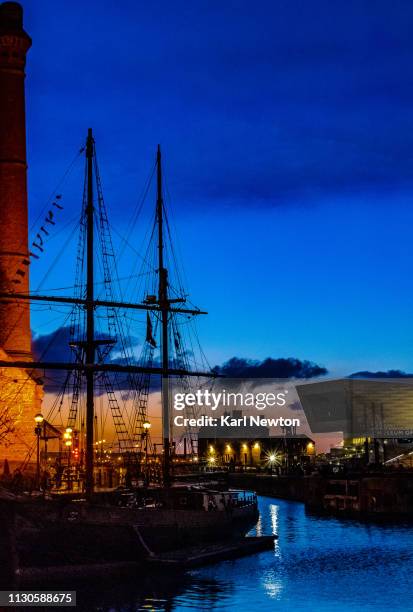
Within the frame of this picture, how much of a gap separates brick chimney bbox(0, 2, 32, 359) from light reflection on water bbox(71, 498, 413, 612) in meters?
21.3

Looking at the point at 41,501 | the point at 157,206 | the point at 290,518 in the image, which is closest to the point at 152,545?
the point at 41,501

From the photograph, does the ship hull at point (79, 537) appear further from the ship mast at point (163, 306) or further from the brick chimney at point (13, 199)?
the brick chimney at point (13, 199)

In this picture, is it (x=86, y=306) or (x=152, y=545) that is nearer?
(x=152, y=545)

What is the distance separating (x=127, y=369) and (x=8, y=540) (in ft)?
41.5

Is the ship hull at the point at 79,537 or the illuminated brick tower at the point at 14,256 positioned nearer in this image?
the ship hull at the point at 79,537

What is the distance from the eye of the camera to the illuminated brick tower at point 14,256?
196 feet

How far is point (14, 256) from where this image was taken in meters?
60.0

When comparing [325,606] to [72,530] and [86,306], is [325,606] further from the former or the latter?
[86,306]

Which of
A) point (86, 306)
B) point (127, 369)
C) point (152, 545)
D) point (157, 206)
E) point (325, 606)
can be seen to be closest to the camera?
point (325, 606)

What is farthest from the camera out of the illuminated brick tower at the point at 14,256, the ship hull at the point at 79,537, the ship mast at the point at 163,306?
the illuminated brick tower at the point at 14,256

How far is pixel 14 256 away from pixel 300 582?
30577 millimetres

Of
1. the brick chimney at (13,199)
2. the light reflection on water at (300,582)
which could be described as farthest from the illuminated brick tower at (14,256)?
the light reflection on water at (300,582)

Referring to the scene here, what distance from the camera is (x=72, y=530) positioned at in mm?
37375

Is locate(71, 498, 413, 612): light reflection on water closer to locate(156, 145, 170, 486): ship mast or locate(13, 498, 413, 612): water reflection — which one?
locate(13, 498, 413, 612): water reflection
